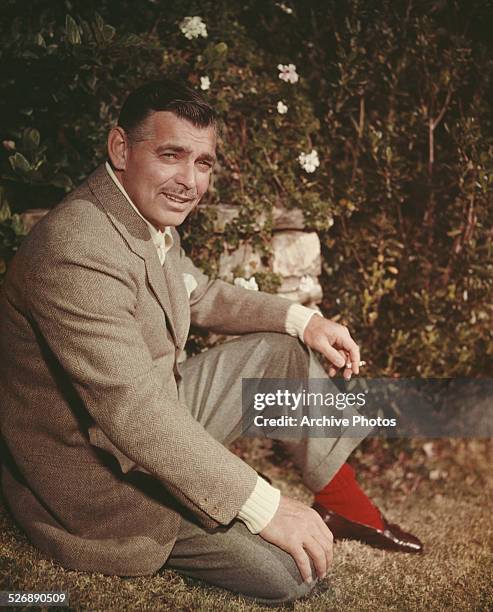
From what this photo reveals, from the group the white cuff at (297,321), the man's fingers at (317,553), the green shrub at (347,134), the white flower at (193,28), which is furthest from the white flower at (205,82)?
the man's fingers at (317,553)

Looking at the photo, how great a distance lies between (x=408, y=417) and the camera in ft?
11.9

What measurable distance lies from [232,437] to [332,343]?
1.73 ft

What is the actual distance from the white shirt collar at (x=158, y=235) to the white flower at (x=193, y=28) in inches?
49.3

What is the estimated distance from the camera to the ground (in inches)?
80.3

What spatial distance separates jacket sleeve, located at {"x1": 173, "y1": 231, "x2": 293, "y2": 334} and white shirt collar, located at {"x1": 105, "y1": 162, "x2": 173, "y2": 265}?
182mm

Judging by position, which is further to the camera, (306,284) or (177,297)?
(306,284)

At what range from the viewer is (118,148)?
84.2 inches

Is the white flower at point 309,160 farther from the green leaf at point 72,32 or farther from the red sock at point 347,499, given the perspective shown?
the red sock at point 347,499

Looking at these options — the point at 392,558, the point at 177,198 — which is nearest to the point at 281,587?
the point at 392,558

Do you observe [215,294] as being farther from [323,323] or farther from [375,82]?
[375,82]

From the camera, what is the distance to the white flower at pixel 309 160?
11.1ft

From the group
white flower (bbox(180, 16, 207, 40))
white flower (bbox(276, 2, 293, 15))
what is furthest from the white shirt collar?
white flower (bbox(276, 2, 293, 15))

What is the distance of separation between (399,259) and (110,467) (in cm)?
217

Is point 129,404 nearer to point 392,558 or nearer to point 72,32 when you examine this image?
point 392,558
